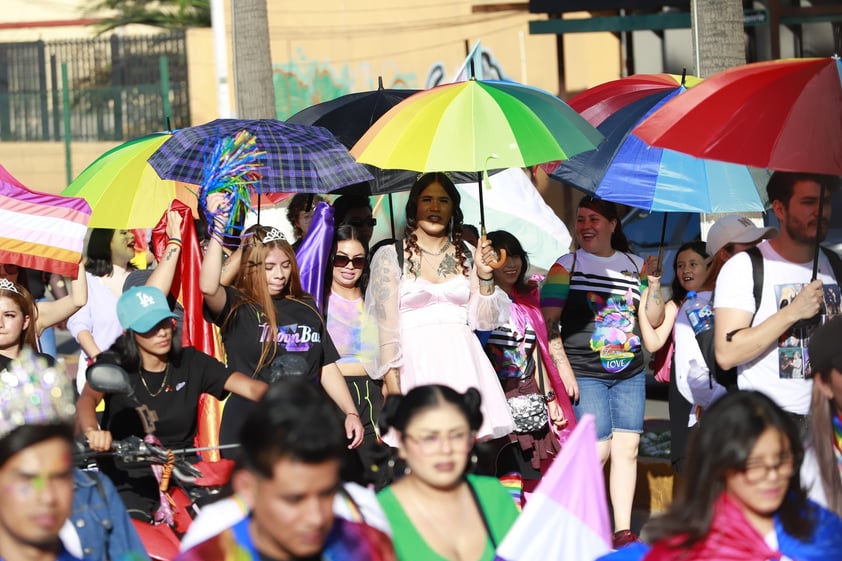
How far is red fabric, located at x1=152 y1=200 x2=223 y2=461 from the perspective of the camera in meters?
6.21

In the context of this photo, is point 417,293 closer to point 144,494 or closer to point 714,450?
point 144,494

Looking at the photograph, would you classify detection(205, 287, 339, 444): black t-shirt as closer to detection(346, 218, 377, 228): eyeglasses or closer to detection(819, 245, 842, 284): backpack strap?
detection(346, 218, 377, 228): eyeglasses

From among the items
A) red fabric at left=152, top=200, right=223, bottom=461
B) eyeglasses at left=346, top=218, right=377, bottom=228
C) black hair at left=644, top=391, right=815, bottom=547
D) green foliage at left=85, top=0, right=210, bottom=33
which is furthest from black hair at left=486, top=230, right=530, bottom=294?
green foliage at left=85, top=0, right=210, bottom=33

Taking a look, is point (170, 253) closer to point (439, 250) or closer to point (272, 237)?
point (272, 237)

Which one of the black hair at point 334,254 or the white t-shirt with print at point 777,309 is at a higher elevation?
the black hair at point 334,254

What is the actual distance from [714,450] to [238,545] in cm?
142

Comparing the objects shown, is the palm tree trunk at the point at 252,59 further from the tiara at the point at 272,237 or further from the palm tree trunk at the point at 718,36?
the tiara at the point at 272,237

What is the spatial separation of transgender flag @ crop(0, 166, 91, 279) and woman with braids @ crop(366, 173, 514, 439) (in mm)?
1752

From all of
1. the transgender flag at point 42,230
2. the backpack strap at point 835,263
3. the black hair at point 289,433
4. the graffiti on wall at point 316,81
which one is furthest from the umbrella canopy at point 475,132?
the graffiti on wall at point 316,81

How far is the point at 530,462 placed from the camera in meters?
7.45

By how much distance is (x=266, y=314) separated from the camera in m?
6.64

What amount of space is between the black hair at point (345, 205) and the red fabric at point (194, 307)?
936 mm

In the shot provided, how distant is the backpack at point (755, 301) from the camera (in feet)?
18.3

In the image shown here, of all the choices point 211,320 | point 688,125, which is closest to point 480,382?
point 211,320
